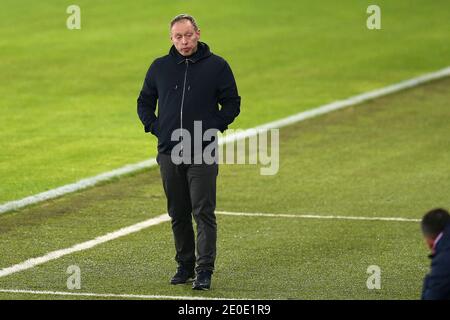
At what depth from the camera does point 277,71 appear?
27.2 meters

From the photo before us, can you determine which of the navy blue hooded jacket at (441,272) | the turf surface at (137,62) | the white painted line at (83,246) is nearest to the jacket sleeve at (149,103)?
the white painted line at (83,246)

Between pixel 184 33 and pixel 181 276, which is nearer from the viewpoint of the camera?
pixel 184 33

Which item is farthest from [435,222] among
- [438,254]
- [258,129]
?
[258,129]

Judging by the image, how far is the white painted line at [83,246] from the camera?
13016 mm

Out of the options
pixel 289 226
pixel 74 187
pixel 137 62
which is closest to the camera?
pixel 289 226

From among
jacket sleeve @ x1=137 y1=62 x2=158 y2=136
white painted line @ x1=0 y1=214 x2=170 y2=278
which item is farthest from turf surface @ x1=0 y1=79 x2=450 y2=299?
jacket sleeve @ x1=137 y1=62 x2=158 y2=136

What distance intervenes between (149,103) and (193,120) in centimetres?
55

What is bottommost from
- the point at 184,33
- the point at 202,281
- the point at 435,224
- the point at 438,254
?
the point at 202,281

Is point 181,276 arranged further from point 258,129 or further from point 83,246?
point 258,129

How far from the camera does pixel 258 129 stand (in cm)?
2202

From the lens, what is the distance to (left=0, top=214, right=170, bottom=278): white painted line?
1302 cm

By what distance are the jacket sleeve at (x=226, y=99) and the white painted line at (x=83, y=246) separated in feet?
7.18

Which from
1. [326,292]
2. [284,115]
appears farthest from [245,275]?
[284,115]
